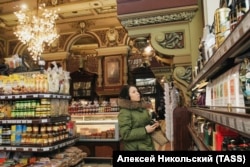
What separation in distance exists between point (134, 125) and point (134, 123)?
0.07ft

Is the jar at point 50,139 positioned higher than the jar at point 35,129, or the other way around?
the jar at point 35,129

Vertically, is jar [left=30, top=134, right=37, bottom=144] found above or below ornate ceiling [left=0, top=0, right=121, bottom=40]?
below

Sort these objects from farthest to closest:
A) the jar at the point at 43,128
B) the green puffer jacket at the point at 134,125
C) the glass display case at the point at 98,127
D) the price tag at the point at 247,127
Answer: the glass display case at the point at 98,127, the jar at the point at 43,128, the green puffer jacket at the point at 134,125, the price tag at the point at 247,127

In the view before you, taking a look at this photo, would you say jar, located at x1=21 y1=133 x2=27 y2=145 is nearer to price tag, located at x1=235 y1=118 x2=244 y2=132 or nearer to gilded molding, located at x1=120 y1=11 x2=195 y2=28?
gilded molding, located at x1=120 y1=11 x2=195 y2=28

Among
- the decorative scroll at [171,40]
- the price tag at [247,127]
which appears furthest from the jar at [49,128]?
the price tag at [247,127]

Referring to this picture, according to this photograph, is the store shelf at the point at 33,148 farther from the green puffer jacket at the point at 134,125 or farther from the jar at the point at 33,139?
the green puffer jacket at the point at 134,125

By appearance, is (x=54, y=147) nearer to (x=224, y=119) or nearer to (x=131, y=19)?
(x=131, y=19)

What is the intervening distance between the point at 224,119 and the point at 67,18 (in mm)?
9422

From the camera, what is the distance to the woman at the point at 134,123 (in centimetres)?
272

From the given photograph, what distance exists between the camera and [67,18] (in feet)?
31.4

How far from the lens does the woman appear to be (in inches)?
107

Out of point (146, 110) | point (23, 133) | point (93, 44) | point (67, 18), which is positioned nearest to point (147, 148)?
point (146, 110)

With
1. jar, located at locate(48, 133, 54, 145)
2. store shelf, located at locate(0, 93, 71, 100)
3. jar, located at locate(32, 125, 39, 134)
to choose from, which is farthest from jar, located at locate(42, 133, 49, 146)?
store shelf, located at locate(0, 93, 71, 100)

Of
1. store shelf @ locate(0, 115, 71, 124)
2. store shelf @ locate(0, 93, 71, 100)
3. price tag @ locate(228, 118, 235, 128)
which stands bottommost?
store shelf @ locate(0, 115, 71, 124)
